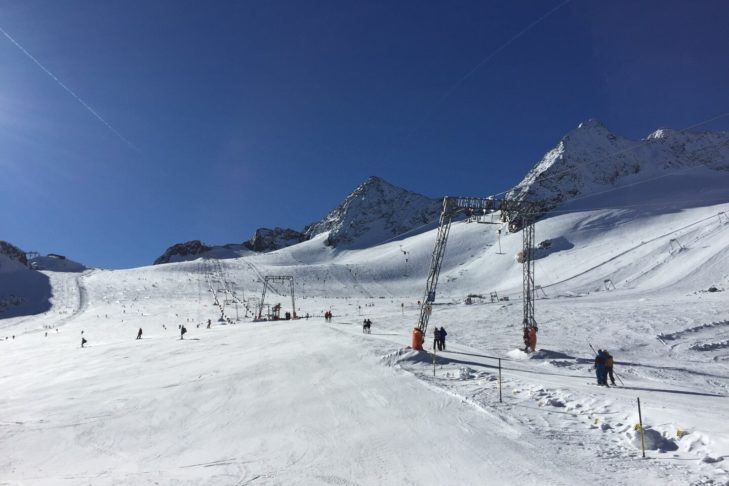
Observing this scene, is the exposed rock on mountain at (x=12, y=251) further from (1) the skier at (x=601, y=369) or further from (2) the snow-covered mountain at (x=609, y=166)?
(2) the snow-covered mountain at (x=609, y=166)

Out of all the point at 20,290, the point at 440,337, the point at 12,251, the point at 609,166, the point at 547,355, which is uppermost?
the point at 609,166

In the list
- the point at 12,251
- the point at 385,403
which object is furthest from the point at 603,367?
the point at 12,251

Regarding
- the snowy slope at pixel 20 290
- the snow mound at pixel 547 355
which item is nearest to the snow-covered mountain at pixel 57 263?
the snowy slope at pixel 20 290

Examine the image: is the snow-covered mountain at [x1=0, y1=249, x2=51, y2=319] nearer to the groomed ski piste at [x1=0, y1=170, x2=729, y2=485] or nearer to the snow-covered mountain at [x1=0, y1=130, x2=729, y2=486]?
the snow-covered mountain at [x1=0, y1=130, x2=729, y2=486]

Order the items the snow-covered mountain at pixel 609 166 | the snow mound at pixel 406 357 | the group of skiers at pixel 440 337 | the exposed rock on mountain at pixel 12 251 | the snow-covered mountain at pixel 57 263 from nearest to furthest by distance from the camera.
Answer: the snow mound at pixel 406 357
the group of skiers at pixel 440 337
the exposed rock on mountain at pixel 12 251
the snow-covered mountain at pixel 57 263
the snow-covered mountain at pixel 609 166

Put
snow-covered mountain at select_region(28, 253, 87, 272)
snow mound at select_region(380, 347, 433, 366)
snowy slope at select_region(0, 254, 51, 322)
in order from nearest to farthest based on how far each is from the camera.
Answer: snow mound at select_region(380, 347, 433, 366), snowy slope at select_region(0, 254, 51, 322), snow-covered mountain at select_region(28, 253, 87, 272)

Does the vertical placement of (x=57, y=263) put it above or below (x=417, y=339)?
above

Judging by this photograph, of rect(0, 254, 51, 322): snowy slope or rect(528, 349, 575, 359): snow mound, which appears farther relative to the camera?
rect(0, 254, 51, 322): snowy slope

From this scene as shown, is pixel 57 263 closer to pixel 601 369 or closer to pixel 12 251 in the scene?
pixel 12 251

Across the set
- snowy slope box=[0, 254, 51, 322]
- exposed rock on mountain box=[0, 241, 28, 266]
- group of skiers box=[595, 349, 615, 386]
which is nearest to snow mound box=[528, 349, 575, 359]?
group of skiers box=[595, 349, 615, 386]

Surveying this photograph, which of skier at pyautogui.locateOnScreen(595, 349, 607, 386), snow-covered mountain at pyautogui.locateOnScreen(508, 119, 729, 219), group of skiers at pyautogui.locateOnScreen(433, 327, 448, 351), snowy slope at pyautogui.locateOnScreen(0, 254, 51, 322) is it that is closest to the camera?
skier at pyautogui.locateOnScreen(595, 349, 607, 386)

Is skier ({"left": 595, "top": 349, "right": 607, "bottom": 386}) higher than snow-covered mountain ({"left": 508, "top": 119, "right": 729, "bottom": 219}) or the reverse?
the reverse

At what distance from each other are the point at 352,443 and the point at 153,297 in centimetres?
7546

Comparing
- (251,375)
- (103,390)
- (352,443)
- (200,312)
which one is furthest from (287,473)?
(200,312)
